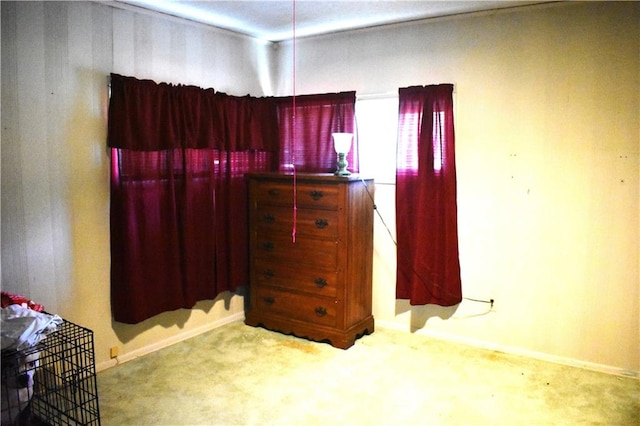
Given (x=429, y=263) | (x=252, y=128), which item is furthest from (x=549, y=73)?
(x=252, y=128)

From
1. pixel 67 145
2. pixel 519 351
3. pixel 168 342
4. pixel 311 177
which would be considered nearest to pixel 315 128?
pixel 311 177

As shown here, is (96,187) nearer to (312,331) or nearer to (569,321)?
(312,331)

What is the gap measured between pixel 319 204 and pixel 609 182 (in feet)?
6.17

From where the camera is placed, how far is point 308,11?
3410 mm

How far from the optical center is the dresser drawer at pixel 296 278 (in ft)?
11.6

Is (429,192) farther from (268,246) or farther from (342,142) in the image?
(268,246)

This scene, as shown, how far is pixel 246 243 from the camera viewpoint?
13.3 ft

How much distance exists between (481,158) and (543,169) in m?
0.41

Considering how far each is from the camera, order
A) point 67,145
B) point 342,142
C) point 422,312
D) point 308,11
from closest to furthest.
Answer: point 67,145 < point 308,11 < point 342,142 < point 422,312

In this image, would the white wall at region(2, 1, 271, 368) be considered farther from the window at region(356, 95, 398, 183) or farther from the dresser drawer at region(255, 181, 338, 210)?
the window at region(356, 95, 398, 183)

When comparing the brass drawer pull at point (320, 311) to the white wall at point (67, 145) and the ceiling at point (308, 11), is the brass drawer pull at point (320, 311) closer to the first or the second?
the white wall at point (67, 145)

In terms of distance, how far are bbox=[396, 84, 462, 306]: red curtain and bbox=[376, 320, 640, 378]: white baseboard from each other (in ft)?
0.95

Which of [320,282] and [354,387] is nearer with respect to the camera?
[354,387]

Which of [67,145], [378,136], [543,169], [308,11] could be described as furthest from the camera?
[378,136]
